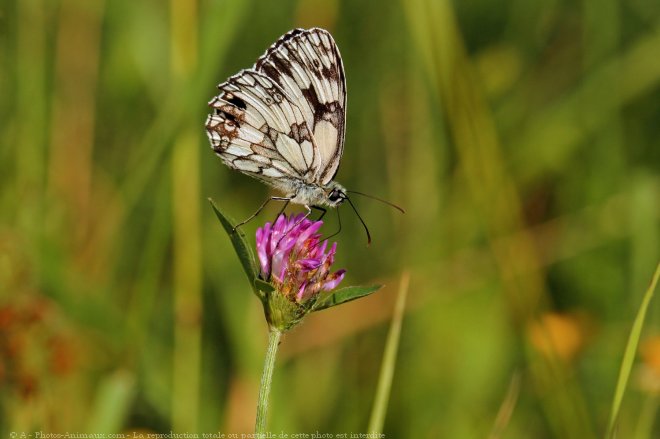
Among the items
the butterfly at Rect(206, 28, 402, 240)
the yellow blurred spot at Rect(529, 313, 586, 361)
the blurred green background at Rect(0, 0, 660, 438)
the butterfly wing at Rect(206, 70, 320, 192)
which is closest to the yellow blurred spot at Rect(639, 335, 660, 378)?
the blurred green background at Rect(0, 0, 660, 438)

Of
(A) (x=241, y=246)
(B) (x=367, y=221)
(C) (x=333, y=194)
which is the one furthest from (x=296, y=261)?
(B) (x=367, y=221)

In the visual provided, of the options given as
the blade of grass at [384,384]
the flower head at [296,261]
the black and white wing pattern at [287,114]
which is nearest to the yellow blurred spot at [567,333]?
the black and white wing pattern at [287,114]

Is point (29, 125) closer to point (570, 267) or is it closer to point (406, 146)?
point (406, 146)

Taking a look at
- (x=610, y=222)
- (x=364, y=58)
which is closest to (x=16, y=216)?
(x=364, y=58)

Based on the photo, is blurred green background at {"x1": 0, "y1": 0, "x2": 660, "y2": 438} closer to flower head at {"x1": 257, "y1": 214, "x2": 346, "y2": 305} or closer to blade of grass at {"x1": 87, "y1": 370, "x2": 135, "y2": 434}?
blade of grass at {"x1": 87, "y1": 370, "x2": 135, "y2": 434}

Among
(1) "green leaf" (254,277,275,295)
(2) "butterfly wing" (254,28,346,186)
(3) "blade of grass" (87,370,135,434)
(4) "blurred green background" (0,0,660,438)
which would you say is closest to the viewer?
(1) "green leaf" (254,277,275,295)

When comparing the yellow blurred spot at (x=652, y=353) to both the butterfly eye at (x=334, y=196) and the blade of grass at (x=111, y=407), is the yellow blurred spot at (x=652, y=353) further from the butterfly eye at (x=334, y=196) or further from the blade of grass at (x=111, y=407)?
the blade of grass at (x=111, y=407)
